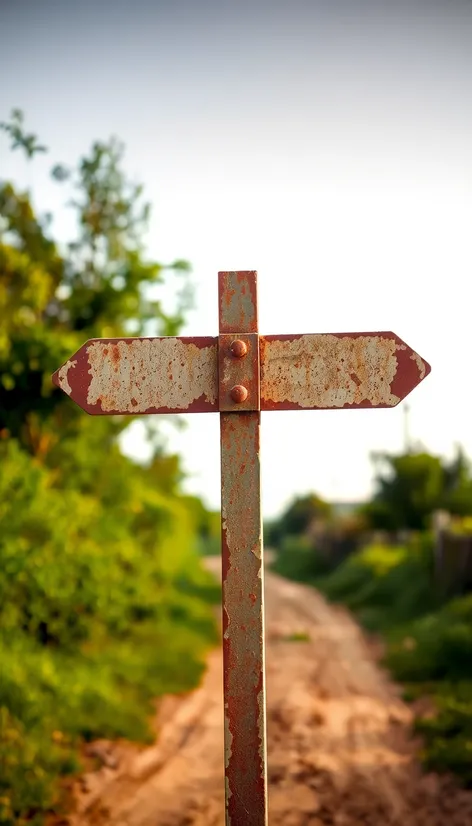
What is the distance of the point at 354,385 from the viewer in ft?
11.2

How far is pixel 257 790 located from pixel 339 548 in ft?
82.6

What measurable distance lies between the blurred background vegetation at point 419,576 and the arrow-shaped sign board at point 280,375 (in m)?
4.61

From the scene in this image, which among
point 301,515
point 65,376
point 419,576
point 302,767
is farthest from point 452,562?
point 301,515

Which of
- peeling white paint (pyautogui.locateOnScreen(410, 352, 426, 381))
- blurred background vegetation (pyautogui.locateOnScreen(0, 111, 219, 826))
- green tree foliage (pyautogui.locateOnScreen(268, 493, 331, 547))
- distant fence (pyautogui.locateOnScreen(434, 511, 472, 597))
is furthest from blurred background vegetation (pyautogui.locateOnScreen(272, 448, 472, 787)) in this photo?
green tree foliage (pyautogui.locateOnScreen(268, 493, 331, 547))

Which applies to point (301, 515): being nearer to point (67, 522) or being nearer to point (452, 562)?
point (452, 562)

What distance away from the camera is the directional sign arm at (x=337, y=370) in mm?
3398

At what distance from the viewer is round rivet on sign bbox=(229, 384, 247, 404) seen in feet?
10.8

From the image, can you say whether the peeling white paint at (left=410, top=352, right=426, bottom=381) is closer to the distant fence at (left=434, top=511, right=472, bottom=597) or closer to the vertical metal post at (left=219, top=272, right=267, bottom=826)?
the vertical metal post at (left=219, top=272, right=267, bottom=826)

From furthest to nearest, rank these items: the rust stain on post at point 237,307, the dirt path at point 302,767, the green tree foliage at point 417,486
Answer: the green tree foliage at point 417,486
the dirt path at point 302,767
the rust stain on post at point 237,307

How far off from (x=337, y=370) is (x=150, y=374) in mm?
786

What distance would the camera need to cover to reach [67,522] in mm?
8781

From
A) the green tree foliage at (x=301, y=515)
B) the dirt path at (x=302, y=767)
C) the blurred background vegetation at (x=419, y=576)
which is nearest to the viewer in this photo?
the dirt path at (x=302, y=767)

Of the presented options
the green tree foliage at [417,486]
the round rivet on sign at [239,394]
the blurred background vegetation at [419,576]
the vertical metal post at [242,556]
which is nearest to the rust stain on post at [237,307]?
the vertical metal post at [242,556]

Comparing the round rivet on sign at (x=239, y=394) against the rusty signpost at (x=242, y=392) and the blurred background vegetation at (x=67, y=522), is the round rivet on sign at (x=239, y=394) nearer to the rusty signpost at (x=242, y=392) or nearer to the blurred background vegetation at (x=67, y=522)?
the rusty signpost at (x=242, y=392)
